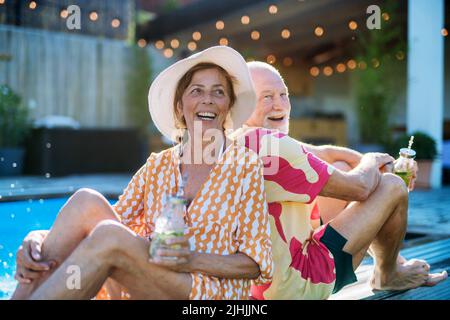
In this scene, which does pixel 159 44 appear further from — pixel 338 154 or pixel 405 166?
pixel 405 166

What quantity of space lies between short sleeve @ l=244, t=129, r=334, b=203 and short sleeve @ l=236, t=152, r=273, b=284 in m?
0.14

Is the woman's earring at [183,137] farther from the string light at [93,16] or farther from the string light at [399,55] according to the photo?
the string light at [93,16]

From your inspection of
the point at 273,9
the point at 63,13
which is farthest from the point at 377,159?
the point at 63,13

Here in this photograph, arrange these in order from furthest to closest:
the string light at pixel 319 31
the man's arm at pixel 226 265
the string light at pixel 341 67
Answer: the string light at pixel 341 67 → the string light at pixel 319 31 → the man's arm at pixel 226 265

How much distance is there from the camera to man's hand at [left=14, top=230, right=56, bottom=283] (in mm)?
1611

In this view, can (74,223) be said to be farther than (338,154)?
No

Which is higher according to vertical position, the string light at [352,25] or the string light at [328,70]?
the string light at [352,25]

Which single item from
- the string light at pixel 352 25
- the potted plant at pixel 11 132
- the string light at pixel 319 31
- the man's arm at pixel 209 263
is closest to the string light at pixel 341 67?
the string light at pixel 319 31

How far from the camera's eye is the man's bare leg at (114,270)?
1512 mm

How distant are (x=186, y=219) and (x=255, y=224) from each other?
222 mm

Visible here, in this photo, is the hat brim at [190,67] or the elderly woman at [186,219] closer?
the elderly woman at [186,219]

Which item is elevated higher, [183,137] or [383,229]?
[183,137]

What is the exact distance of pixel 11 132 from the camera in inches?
324

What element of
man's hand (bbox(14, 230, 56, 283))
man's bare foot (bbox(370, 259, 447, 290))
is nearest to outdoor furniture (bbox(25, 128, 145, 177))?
man's bare foot (bbox(370, 259, 447, 290))
